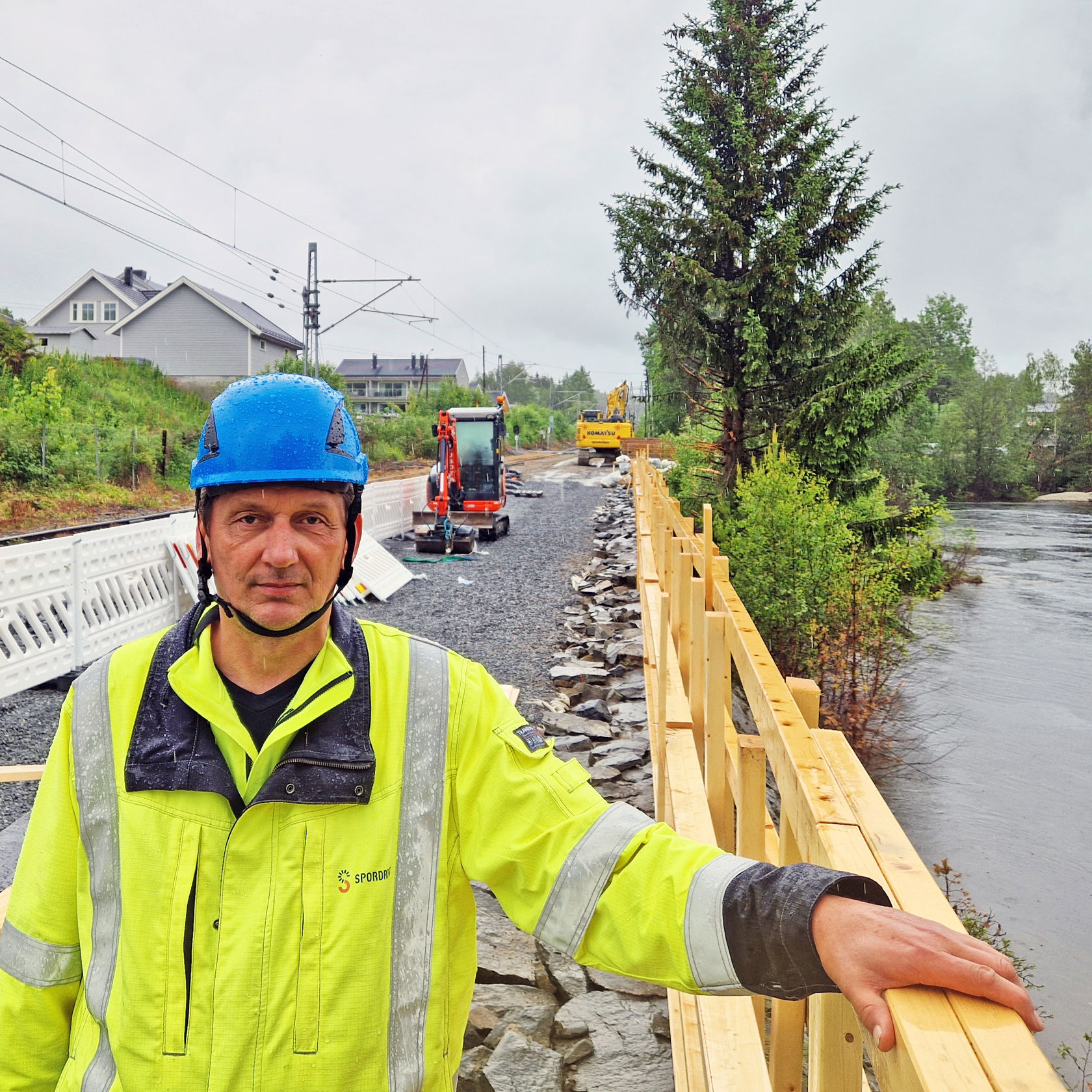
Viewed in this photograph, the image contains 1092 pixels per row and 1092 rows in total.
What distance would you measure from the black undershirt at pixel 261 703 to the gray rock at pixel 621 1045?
2407 mm

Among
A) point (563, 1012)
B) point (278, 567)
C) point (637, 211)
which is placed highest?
point (637, 211)

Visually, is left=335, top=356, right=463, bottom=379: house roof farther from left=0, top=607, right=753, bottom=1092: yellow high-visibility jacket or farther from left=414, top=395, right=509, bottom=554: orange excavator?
left=0, top=607, right=753, bottom=1092: yellow high-visibility jacket

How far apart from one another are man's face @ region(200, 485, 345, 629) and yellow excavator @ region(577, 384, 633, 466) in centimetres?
4321

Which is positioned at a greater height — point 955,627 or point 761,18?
point 761,18

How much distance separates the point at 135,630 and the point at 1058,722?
11402 mm

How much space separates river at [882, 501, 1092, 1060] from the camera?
7.00 metres

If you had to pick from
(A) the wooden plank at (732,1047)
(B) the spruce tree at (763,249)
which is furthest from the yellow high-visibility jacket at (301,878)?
(B) the spruce tree at (763,249)

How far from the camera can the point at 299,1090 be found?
4.97 feet

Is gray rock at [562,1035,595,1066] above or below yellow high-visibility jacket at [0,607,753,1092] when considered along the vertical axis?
below

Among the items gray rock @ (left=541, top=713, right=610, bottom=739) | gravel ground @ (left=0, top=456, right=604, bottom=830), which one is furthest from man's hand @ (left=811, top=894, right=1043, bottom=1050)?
gray rock @ (left=541, top=713, right=610, bottom=739)

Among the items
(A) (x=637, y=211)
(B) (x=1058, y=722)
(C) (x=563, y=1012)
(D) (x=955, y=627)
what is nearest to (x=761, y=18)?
(A) (x=637, y=211)

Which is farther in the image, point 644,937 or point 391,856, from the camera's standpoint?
point 391,856

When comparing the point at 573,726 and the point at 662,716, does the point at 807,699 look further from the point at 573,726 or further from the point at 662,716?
the point at 573,726

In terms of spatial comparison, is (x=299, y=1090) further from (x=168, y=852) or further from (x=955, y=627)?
(x=955, y=627)
